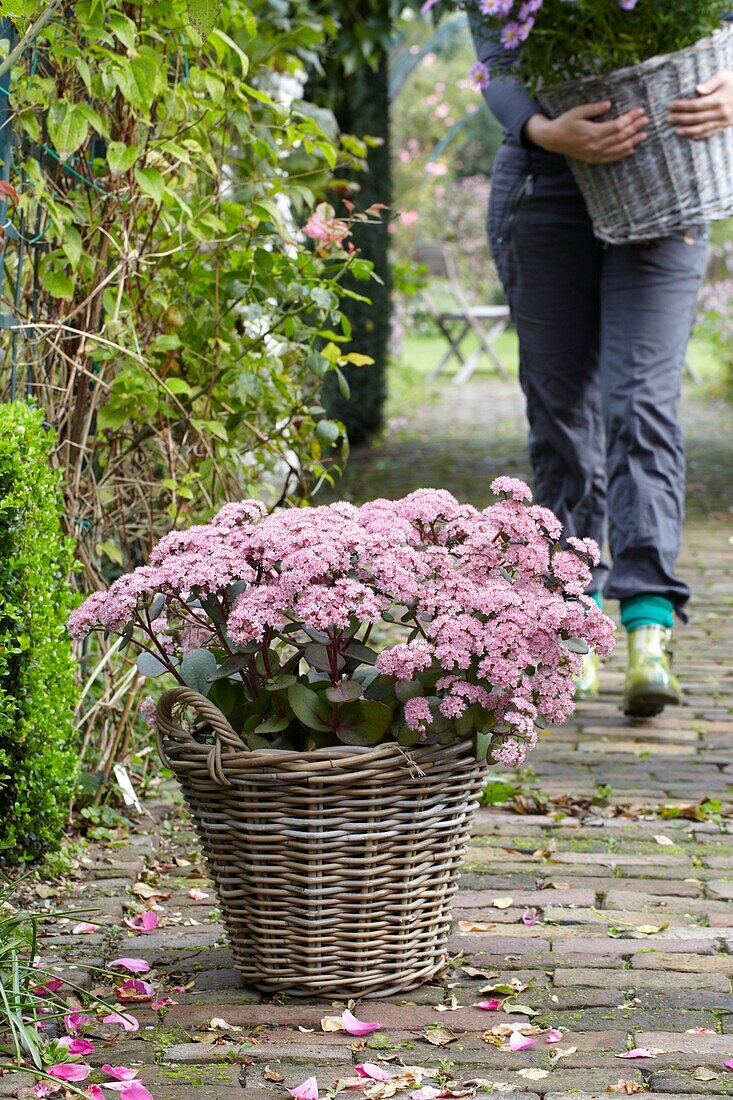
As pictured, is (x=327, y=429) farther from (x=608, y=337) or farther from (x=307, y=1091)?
(x=307, y=1091)

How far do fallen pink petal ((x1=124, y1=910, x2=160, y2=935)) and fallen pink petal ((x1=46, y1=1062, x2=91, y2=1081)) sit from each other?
0.61 meters

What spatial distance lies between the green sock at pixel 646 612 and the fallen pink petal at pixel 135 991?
192 cm

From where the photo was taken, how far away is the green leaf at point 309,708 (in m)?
2.21

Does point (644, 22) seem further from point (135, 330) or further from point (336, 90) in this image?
point (336, 90)

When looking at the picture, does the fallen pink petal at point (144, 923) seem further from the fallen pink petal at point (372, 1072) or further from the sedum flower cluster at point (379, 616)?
the fallen pink petal at point (372, 1072)

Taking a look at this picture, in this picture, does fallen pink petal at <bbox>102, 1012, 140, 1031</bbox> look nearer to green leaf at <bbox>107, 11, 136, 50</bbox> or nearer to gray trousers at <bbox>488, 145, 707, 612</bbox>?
green leaf at <bbox>107, 11, 136, 50</bbox>

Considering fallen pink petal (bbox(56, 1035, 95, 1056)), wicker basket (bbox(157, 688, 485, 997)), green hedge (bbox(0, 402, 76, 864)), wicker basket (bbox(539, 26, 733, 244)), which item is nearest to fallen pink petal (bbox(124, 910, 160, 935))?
green hedge (bbox(0, 402, 76, 864))

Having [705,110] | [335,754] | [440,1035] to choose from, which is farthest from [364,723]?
[705,110]

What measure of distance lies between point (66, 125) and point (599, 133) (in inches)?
60.1

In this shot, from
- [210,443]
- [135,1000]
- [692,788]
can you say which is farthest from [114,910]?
[692,788]

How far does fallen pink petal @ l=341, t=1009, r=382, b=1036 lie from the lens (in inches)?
85.6

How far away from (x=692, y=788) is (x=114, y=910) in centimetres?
148

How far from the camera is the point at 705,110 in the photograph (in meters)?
3.64

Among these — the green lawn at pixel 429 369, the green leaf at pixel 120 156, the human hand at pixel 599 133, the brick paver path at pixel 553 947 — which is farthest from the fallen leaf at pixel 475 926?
the green lawn at pixel 429 369
